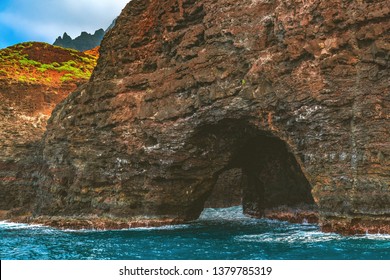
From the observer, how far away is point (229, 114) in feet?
82.5

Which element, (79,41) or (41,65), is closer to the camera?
(41,65)

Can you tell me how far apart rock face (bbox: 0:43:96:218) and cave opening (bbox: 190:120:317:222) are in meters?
19.3

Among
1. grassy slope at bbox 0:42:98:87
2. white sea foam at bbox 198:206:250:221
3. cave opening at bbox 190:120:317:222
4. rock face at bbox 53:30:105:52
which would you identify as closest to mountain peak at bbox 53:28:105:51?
rock face at bbox 53:30:105:52

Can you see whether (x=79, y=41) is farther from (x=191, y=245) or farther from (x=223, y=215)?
(x=191, y=245)

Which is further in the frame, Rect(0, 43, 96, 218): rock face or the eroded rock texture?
Rect(0, 43, 96, 218): rock face

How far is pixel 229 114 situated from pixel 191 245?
943 centimetres

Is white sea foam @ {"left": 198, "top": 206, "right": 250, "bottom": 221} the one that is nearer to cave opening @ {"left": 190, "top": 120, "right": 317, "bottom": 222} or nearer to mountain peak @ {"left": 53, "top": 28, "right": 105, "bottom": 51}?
cave opening @ {"left": 190, "top": 120, "right": 317, "bottom": 222}

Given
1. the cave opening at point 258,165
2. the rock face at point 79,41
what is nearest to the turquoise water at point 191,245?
the cave opening at point 258,165

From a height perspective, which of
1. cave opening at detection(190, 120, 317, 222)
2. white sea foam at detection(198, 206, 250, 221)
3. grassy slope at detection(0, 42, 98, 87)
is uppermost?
grassy slope at detection(0, 42, 98, 87)

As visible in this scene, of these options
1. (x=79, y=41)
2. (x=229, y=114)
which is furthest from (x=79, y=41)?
(x=229, y=114)

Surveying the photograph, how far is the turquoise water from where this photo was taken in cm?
1567

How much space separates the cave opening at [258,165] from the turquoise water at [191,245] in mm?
5966

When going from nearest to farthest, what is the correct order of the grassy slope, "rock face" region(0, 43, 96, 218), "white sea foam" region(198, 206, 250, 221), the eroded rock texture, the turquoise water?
the turquoise water
the eroded rock texture
"white sea foam" region(198, 206, 250, 221)
"rock face" region(0, 43, 96, 218)
the grassy slope

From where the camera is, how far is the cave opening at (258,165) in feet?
89.4
